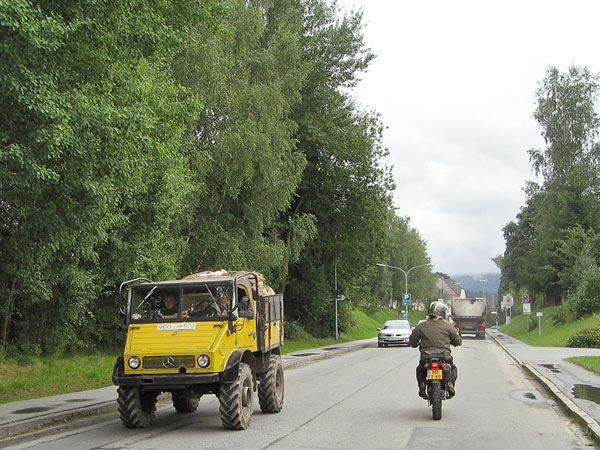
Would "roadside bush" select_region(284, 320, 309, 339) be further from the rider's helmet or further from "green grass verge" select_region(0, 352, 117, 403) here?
the rider's helmet

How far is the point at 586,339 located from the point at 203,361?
27531 millimetres

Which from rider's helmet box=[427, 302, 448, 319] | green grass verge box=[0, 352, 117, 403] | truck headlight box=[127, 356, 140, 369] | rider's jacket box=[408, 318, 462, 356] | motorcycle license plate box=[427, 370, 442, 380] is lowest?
green grass verge box=[0, 352, 117, 403]

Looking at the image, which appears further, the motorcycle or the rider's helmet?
the rider's helmet

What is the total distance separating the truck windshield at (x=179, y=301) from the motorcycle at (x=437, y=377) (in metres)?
3.32

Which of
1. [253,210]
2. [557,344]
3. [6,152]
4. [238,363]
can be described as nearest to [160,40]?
[6,152]

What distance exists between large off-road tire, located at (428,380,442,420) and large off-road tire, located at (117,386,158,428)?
4327mm

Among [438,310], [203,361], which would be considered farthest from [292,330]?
[203,361]

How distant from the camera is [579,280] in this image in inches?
1720

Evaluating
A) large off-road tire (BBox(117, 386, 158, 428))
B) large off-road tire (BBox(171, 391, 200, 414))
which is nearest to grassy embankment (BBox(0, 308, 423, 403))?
large off-road tire (BBox(171, 391, 200, 414))

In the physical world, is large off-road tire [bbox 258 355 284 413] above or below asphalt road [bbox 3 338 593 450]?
above

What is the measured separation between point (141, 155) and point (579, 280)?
3825 cm

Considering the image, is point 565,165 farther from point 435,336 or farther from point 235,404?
point 235,404

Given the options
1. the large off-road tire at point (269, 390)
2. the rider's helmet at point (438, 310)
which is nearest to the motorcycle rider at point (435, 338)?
the rider's helmet at point (438, 310)

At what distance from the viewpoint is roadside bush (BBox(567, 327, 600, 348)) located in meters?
31.7
